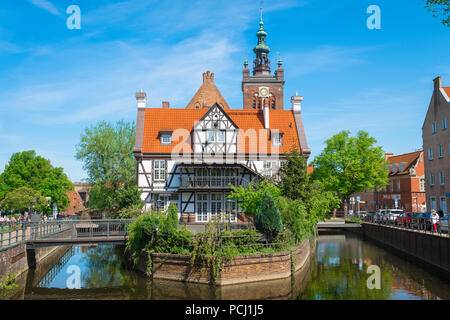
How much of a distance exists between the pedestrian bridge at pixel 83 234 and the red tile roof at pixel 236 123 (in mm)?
12762

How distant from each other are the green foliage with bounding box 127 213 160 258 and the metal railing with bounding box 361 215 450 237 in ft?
50.5

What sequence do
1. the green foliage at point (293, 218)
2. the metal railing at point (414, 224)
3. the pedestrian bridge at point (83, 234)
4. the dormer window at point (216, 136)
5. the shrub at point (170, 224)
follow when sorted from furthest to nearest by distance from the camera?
1. the dormer window at point (216, 136)
2. the metal railing at point (414, 224)
3. the green foliage at point (293, 218)
4. the pedestrian bridge at point (83, 234)
5. the shrub at point (170, 224)

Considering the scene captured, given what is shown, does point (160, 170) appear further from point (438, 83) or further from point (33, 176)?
point (33, 176)

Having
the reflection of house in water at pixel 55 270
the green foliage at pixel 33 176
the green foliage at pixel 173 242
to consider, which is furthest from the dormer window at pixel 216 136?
the green foliage at pixel 33 176

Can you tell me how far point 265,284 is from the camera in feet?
60.3

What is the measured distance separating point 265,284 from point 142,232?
6907 millimetres

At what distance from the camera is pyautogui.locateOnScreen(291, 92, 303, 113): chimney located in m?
41.3

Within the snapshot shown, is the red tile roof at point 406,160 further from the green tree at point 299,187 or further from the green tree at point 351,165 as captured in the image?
the green tree at point 299,187

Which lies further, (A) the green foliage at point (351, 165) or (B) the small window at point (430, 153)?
(A) the green foliage at point (351, 165)

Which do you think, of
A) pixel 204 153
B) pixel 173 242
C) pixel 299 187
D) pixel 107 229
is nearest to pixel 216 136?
pixel 204 153

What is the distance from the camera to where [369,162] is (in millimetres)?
46719

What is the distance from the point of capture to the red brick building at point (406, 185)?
2159 inches

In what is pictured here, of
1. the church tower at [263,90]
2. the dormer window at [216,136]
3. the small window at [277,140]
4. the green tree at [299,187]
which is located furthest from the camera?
the church tower at [263,90]
